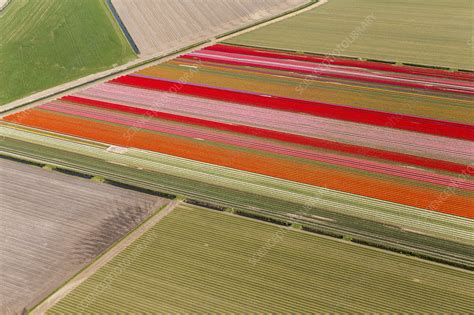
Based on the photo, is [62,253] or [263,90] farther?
[263,90]

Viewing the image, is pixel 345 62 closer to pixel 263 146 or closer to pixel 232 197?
pixel 263 146

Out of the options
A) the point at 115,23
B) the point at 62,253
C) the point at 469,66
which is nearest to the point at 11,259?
the point at 62,253

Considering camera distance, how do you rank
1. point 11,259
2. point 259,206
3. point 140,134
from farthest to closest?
point 140,134 → point 259,206 → point 11,259

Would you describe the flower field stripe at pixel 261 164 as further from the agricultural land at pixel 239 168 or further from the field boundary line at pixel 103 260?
the field boundary line at pixel 103 260

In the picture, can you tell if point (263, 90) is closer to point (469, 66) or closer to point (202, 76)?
point (202, 76)

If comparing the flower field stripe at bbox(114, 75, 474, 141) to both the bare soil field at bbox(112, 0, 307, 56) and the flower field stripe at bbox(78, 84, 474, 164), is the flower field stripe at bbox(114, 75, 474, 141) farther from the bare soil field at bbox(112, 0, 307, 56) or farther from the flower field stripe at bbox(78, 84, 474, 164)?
the bare soil field at bbox(112, 0, 307, 56)

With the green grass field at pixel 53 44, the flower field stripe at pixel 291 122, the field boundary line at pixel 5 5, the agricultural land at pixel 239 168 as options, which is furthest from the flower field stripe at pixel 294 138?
the field boundary line at pixel 5 5

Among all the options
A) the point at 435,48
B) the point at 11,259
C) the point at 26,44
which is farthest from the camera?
the point at 26,44

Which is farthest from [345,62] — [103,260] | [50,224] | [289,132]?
[50,224]
